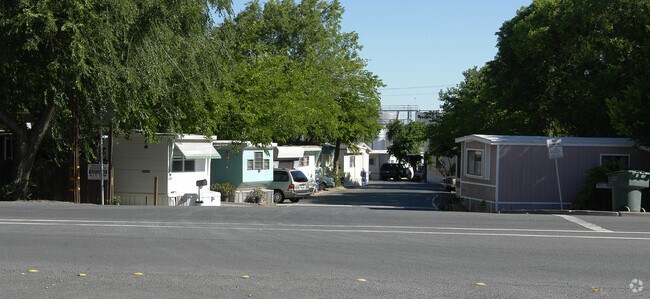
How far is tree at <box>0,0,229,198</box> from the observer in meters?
19.6

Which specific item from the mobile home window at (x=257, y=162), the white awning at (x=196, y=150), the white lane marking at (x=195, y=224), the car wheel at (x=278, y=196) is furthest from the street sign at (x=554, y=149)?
the mobile home window at (x=257, y=162)

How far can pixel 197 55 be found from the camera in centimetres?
2345

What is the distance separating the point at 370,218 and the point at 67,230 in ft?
21.7

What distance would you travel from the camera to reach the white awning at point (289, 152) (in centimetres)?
4138

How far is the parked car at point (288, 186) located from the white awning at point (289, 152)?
3.76m

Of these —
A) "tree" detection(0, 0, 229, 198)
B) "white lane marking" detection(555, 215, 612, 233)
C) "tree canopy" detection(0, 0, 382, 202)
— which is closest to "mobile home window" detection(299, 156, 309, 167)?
"tree canopy" detection(0, 0, 382, 202)

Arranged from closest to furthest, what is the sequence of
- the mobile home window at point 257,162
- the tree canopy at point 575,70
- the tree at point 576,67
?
the tree canopy at point 575,70 → the tree at point 576,67 → the mobile home window at point 257,162

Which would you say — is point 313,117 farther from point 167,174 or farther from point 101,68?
point 101,68

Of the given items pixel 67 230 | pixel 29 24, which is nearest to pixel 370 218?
pixel 67 230

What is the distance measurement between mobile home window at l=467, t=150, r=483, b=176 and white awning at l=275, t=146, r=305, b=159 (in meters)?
13.8

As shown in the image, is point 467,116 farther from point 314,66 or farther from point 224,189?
point 224,189

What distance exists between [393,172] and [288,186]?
Result: 145 feet

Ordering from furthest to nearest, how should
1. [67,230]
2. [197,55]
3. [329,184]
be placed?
[329,184], [197,55], [67,230]

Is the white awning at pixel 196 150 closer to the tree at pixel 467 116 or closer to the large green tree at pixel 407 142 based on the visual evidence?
the tree at pixel 467 116
